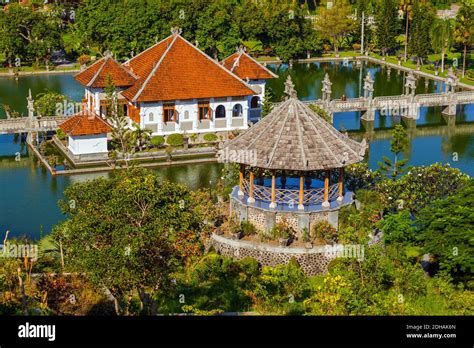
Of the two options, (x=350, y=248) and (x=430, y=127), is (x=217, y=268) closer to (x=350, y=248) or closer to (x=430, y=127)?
(x=350, y=248)

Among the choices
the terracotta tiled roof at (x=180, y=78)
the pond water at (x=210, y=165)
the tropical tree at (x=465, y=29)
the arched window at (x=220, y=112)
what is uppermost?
the tropical tree at (x=465, y=29)

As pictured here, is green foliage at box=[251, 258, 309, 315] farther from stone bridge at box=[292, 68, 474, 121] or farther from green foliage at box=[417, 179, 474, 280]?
stone bridge at box=[292, 68, 474, 121]

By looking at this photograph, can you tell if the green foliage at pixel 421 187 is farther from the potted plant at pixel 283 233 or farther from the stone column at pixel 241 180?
the stone column at pixel 241 180

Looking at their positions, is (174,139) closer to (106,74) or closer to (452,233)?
(106,74)

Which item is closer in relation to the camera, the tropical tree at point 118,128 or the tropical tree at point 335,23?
the tropical tree at point 118,128

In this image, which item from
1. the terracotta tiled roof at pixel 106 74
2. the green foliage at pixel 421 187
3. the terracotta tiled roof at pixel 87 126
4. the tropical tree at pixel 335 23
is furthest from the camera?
the tropical tree at pixel 335 23

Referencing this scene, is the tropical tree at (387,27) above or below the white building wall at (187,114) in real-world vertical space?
above

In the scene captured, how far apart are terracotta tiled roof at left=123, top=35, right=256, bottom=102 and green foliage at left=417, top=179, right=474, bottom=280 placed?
22175mm

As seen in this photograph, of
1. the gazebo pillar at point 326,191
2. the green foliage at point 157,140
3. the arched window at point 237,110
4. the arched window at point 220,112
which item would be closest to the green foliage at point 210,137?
the arched window at point 220,112

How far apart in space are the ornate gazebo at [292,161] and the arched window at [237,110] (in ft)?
60.7

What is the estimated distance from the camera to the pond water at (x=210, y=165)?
37.5 meters

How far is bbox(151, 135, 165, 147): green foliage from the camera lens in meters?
47.2

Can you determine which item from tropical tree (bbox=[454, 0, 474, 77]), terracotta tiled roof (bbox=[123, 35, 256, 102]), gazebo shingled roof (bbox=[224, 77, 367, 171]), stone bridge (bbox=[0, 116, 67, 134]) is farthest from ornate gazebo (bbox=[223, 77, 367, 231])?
tropical tree (bbox=[454, 0, 474, 77])

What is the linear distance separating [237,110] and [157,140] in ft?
18.6
